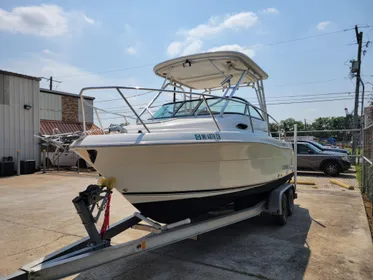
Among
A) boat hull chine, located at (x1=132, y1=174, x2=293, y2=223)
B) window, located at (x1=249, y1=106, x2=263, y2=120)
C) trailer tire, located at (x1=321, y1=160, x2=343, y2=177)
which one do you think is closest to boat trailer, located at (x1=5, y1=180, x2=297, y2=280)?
boat hull chine, located at (x1=132, y1=174, x2=293, y2=223)

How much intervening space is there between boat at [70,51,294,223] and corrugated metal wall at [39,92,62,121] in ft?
51.6

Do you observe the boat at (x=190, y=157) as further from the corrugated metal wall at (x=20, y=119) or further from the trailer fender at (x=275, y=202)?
the corrugated metal wall at (x=20, y=119)

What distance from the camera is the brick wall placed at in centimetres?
1962

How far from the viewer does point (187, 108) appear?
495 cm

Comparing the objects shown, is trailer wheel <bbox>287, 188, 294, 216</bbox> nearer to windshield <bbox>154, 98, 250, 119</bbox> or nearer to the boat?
the boat

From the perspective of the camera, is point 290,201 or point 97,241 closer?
point 97,241

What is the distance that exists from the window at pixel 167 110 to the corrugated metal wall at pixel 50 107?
15.1 meters

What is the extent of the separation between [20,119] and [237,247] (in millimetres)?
13987

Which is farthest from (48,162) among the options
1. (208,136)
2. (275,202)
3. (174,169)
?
(208,136)

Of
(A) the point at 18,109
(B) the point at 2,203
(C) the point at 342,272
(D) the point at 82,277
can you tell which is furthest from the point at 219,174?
(A) the point at 18,109

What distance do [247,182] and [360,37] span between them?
19.3 metres

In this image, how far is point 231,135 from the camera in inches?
143

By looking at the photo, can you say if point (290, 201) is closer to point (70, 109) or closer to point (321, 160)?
point (321, 160)

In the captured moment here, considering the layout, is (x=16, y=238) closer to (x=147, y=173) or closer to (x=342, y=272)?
(x=147, y=173)
